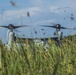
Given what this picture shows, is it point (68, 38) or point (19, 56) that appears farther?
point (68, 38)

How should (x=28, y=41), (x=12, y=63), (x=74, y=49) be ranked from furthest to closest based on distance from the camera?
(x=74, y=49) < (x=28, y=41) < (x=12, y=63)

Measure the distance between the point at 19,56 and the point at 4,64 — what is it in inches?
13.3

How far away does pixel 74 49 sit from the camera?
400 cm

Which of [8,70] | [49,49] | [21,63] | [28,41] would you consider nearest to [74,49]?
[49,49]

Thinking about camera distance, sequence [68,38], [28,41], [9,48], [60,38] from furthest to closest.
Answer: [60,38]
[68,38]
[28,41]
[9,48]

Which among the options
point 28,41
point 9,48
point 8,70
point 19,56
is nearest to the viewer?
point 8,70

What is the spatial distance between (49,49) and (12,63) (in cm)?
106

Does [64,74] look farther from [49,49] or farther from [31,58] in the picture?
[49,49]

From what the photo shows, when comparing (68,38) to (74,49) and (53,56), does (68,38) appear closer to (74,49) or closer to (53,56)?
(74,49)

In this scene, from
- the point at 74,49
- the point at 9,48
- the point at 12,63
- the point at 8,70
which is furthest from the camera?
the point at 74,49

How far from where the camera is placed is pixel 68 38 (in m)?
4.95

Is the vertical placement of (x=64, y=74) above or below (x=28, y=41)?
below

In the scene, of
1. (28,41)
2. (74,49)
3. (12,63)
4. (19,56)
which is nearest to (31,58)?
(19,56)

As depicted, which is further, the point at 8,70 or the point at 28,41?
the point at 28,41
